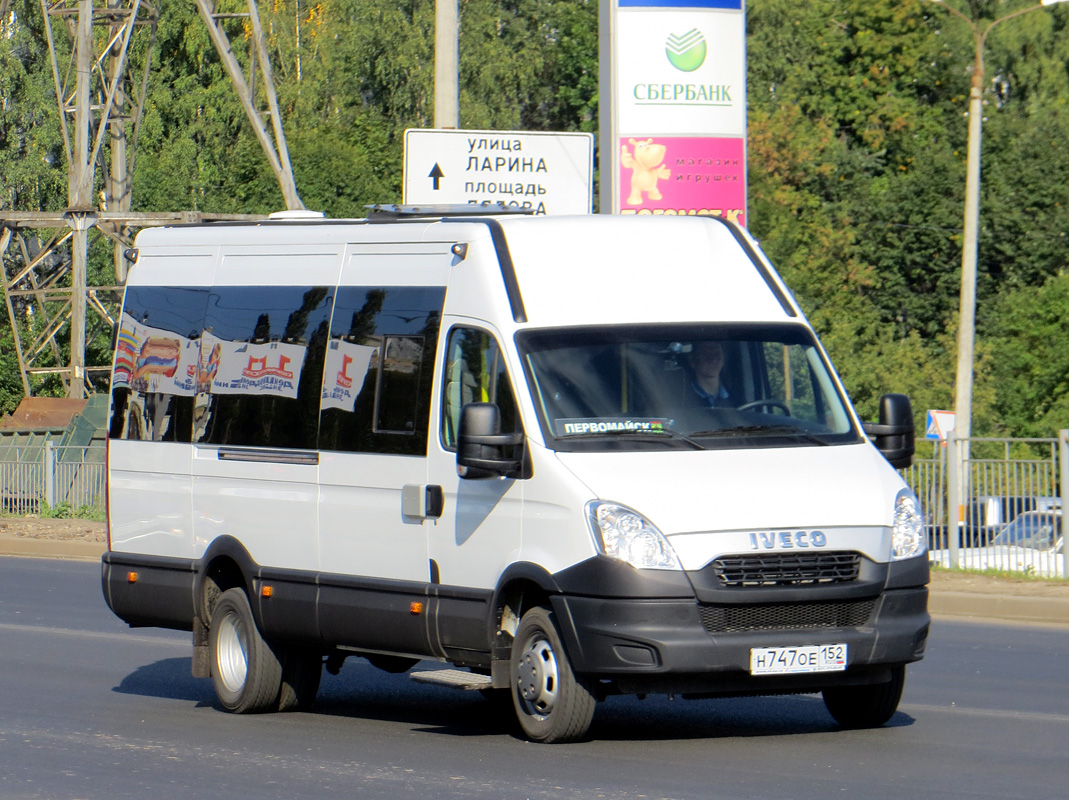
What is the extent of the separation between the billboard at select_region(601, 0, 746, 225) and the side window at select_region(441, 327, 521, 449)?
1206cm

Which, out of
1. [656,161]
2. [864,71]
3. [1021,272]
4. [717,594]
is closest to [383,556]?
[717,594]

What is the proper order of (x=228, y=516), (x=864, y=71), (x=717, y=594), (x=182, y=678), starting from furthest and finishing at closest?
(x=864, y=71) → (x=182, y=678) → (x=228, y=516) → (x=717, y=594)

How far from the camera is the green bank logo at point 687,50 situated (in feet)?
73.2

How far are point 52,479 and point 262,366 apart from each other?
1934 cm

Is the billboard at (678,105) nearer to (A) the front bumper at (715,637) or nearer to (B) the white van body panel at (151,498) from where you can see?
(B) the white van body panel at (151,498)

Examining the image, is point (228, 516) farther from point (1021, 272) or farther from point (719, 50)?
point (1021, 272)

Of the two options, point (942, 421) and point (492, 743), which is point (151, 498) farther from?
point (942, 421)

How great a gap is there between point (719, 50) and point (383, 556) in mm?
14125

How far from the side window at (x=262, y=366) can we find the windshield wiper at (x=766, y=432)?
2346 mm

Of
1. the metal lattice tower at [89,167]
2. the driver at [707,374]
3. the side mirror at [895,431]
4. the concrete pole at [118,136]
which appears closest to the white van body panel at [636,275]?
the driver at [707,374]

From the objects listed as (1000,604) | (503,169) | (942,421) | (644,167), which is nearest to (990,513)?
(1000,604)

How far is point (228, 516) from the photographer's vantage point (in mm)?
10758

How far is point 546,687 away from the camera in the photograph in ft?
28.5

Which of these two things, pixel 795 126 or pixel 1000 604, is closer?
pixel 1000 604
